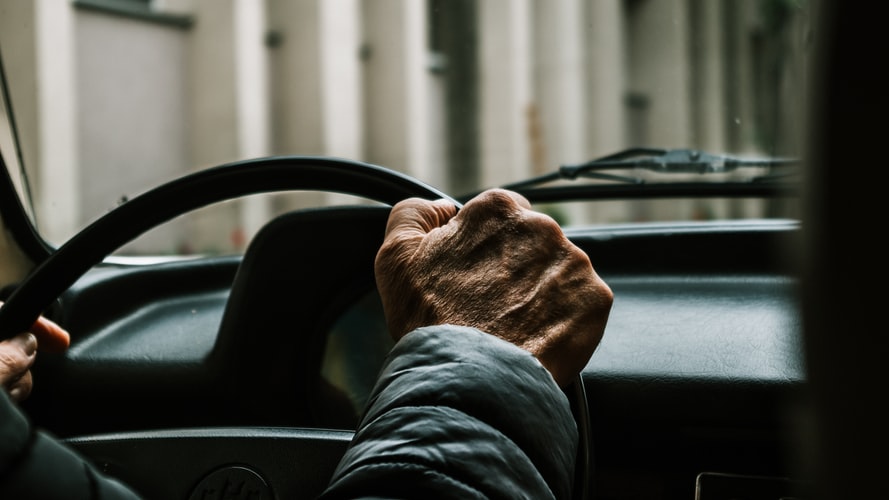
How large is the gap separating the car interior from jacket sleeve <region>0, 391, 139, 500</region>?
1.53ft

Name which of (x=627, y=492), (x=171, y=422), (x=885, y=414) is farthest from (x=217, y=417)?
(x=885, y=414)

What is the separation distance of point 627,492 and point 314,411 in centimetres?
58

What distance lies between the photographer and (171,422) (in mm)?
1717

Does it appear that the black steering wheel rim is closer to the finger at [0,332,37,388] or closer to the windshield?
the finger at [0,332,37,388]

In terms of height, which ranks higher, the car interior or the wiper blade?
the wiper blade

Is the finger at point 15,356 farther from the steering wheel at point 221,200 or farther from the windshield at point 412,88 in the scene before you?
the windshield at point 412,88

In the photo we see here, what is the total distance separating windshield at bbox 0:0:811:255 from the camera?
213 cm

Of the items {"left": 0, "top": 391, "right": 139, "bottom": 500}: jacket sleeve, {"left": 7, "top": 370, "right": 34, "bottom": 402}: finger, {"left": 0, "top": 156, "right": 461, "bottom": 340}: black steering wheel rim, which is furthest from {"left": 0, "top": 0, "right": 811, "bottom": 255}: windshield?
{"left": 0, "top": 391, "right": 139, "bottom": 500}: jacket sleeve

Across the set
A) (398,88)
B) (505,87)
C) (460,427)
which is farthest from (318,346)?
(398,88)

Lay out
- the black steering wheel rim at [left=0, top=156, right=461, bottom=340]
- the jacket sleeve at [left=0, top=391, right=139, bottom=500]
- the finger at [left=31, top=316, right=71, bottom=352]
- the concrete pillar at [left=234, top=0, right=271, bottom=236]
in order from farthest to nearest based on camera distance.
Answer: the concrete pillar at [left=234, top=0, right=271, bottom=236], the finger at [left=31, top=316, right=71, bottom=352], the black steering wheel rim at [left=0, top=156, right=461, bottom=340], the jacket sleeve at [left=0, top=391, right=139, bottom=500]

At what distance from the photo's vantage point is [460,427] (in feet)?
2.64

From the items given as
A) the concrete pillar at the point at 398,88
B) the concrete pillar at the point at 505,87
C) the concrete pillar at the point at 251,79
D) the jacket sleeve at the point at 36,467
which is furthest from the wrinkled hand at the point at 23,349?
the concrete pillar at the point at 251,79

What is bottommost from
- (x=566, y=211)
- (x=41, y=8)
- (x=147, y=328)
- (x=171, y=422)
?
(x=171, y=422)

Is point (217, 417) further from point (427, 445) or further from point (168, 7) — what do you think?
point (168, 7)
